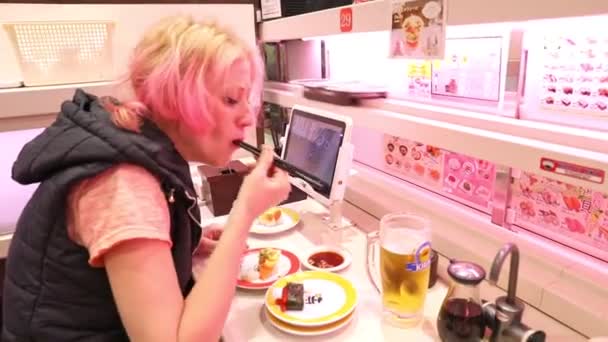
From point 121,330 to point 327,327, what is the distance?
0.43 m

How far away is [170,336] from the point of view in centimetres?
74

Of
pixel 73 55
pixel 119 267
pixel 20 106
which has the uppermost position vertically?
pixel 73 55

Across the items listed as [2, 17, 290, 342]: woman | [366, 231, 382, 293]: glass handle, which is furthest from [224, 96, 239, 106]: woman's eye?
[366, 231, 382, 293]: glass handle

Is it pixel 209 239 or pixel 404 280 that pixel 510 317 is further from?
pixel 209 239

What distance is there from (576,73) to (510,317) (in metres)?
0.54

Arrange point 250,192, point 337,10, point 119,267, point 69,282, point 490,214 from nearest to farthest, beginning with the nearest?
point 119,267 → point 69,282 → point 250,192 → point 490,214 → point 337,10

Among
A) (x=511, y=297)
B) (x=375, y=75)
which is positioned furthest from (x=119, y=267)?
(x=375, y=75)

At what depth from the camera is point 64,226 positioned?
32.3 inches

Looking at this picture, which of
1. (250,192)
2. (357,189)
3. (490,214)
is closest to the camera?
(250,192)

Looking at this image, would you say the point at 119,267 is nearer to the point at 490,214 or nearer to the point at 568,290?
the point at 568,290

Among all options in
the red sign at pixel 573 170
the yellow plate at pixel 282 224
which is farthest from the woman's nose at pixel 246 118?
the red sign at pixel 573 170

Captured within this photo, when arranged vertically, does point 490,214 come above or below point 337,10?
below

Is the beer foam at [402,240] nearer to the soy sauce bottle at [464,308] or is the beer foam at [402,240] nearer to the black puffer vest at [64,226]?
the soy sauce bottle at [464,308]

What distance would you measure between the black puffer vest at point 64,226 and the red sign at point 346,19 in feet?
2.40
